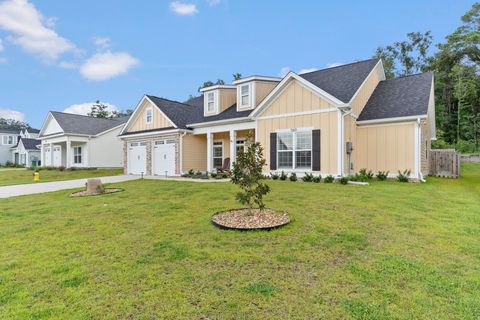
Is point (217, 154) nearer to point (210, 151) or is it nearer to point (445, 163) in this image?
point (210, 151)

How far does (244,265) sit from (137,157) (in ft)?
58.7

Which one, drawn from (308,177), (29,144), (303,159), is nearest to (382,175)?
(308,177)

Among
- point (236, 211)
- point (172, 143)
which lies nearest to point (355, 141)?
point (236, 211)

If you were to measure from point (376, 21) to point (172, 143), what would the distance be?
49.9 ft

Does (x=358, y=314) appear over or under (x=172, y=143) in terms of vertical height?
under

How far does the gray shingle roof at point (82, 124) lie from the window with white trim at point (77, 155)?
188 centimetres

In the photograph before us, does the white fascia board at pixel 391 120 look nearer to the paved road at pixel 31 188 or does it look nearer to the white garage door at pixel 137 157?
the paved road at pixel 31 188

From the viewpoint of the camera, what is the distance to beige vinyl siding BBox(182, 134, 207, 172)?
58.5 ft

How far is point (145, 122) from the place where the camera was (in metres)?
19.8

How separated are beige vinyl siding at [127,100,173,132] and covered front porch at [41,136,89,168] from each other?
7991 mm

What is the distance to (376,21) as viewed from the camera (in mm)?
18578

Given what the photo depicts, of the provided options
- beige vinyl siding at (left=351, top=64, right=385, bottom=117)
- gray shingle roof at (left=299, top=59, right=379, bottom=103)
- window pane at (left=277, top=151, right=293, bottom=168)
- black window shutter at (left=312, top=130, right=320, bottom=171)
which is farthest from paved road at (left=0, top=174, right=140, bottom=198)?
beige vinyl siding at (left=351, top=64, right=385, bottom=117)

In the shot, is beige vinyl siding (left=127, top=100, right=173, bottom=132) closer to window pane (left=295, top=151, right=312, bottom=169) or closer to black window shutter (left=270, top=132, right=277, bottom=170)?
black window shutter (left=270, top=132, right=277, bottom=170)

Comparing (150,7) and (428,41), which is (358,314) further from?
(428,41)
